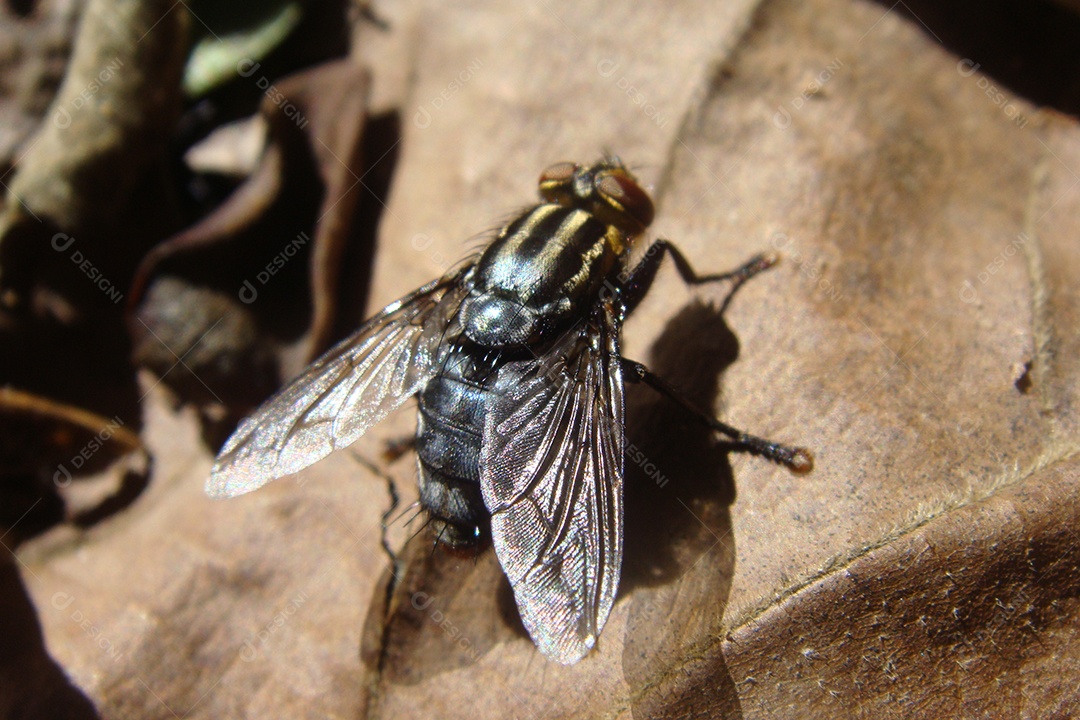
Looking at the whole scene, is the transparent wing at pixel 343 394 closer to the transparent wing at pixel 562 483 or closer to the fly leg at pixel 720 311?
the transparent wing at pixel 562 483

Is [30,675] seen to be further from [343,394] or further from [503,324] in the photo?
[503,324]

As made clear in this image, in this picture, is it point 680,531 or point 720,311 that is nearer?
point 680,531

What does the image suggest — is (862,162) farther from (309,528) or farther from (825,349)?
(309,528)

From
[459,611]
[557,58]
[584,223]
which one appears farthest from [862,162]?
[459,611]

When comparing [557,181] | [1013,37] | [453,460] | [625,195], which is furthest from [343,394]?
[1013,37]

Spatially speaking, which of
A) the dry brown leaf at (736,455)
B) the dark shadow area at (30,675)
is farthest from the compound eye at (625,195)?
the dark shadow area at (30,675)

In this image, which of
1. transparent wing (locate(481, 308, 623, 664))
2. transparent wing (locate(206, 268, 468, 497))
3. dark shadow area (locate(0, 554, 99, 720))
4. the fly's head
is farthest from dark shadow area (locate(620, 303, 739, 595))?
dark shadow area (locate(0, 554, 99, 720))

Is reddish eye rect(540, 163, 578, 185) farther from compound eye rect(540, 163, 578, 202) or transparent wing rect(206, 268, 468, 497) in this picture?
transparent wing rect(206, 268, 468, 497)
